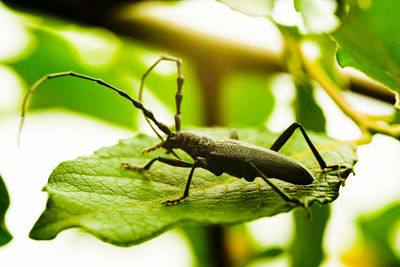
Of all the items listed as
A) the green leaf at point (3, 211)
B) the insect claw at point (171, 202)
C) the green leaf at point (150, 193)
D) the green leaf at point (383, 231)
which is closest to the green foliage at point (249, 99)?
the green leaf at point (383, 231)

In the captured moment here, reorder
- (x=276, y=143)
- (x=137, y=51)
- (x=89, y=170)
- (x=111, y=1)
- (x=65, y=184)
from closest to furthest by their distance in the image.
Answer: (x=65, y=184) → (x=89, y=170) → (x=276, y=143) → (x=111, y=1) → (x=137, y=51)

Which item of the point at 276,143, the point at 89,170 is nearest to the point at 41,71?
the point at 89,170

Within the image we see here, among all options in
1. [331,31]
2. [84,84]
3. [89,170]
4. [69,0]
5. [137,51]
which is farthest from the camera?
[137,51]

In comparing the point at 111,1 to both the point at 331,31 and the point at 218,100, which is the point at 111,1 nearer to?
the point at 218,100

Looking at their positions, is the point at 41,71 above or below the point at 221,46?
below

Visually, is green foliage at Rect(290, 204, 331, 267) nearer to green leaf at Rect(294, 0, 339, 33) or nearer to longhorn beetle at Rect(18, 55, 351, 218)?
longhorn beetle at Rect(18, 55, 351, 218)

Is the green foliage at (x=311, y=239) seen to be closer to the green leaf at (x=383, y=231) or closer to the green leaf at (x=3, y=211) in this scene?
the green leaf at (x=383, y=231)

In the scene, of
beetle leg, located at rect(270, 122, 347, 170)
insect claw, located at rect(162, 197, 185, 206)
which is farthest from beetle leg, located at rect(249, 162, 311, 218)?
insect claw, located at rect(162, 197, 185, 206)
